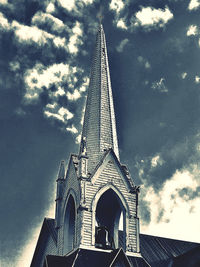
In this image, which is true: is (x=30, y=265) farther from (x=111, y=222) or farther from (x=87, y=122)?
(x=87, y=122)

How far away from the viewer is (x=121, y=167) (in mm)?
31781

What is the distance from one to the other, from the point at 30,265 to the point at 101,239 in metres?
7.34

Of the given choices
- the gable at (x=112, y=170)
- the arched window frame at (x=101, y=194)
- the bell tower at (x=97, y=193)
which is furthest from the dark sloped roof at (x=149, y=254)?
the gable at (x=112, y=170)

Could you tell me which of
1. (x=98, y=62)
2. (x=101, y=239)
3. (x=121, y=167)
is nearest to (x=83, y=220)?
(x=101, y=239)

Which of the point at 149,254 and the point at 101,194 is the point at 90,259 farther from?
the point at 149,254

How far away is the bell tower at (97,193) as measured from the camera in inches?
1161

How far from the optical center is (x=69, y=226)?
3138 cm

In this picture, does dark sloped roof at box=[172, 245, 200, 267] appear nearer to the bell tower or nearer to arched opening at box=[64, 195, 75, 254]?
the bell tower

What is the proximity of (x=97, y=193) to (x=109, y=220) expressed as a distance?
110 inches

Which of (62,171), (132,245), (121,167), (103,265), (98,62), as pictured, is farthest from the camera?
(98,62)

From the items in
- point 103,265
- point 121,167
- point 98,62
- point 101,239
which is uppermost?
point 98,62

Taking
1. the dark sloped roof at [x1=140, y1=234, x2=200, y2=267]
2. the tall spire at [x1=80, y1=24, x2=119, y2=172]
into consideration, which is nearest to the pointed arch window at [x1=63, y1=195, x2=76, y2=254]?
the tall spire at [x1=80, y1=24, x2=119, y2=172]

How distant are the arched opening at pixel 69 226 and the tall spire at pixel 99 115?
8.12ft

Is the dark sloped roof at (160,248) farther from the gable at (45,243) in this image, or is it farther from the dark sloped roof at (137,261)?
the gable at (45,243)
